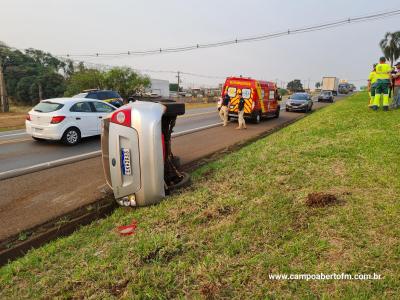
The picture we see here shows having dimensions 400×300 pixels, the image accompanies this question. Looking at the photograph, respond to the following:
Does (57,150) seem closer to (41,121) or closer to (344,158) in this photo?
(41,121)

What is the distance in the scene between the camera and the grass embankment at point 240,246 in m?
2.61

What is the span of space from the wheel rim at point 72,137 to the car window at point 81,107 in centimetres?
77

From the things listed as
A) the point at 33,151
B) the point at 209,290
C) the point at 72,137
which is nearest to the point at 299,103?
the point at 72,137

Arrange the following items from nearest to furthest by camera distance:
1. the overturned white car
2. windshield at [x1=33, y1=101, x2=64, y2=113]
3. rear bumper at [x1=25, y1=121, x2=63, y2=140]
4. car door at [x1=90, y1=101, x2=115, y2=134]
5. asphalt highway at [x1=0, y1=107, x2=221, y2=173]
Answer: the overturned white car → asphalt highway at [x1=0, y1=107, x2=221, y2=173] → rear bumper at [x1=25, y1=121, x2=63, y2=140] → windshield at [x1=33, y1=101, x2=64, y2=113] → car door at [x1=90, y1=101, x2=115, y2=134]

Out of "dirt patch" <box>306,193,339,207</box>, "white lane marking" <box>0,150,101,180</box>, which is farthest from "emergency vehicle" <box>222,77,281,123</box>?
"dirt patch" <box>306,193,339,207</box>

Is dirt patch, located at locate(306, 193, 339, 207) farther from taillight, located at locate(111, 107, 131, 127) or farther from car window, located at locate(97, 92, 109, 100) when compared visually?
car window, located at locate(97, 92, 109, 100)

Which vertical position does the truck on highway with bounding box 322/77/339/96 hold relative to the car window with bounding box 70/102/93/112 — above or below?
above

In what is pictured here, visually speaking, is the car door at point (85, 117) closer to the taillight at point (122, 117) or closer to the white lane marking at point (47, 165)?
the white lane marking at point (47, 165)

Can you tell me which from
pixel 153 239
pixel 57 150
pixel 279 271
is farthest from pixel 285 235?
pixel 57 150

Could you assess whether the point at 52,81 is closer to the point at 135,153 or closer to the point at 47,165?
the point at 47,165

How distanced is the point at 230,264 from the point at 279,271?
1.50 ft

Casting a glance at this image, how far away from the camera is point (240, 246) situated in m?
3.15

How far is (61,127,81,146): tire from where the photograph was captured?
9.99 m

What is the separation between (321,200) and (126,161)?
8.92 feet
